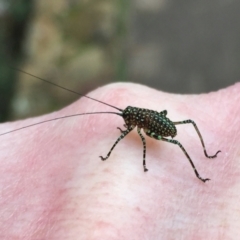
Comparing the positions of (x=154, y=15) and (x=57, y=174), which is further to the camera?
(x=154, y=15)

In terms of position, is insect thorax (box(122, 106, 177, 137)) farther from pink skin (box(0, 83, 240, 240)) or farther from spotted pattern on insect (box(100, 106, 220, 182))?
pink skin (box(0, 83, 240, 240))

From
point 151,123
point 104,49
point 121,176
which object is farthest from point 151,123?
point 104,49

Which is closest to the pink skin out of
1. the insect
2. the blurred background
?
the insect

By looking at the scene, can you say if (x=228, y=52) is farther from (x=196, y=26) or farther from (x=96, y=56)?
(x=96, y=56)

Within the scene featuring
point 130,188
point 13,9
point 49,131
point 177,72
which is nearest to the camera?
point 130,188

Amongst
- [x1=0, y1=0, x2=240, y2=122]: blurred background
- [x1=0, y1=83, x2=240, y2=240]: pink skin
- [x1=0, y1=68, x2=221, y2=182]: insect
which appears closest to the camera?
[x1=0, y1=83, x2=240, y2=240]: pink skin

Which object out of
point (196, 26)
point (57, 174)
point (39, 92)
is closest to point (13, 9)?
point (39, 92)
